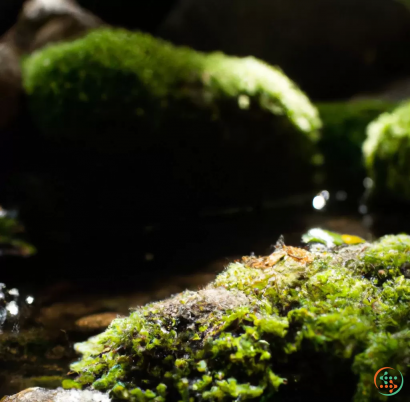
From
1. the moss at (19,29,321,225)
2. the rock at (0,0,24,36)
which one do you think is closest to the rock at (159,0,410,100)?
the rock at (0,0,24,36)

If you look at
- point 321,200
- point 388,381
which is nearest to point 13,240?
point 388,381

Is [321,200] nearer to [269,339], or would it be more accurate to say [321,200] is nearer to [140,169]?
[140,169]

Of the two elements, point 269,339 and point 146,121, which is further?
point 146,121

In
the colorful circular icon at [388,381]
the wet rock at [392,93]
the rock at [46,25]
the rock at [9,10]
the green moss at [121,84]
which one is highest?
the rock at [9,10]

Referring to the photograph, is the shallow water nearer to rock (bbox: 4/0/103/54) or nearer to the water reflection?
the water reflection

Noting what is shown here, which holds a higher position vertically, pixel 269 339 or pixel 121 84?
pixel 121 84

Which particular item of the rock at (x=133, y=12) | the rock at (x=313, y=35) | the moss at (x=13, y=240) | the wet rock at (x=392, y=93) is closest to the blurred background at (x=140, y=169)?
the moss at (x=13, y=240)

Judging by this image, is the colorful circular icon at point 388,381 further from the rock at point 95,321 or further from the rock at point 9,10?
the rock at point 9,10
